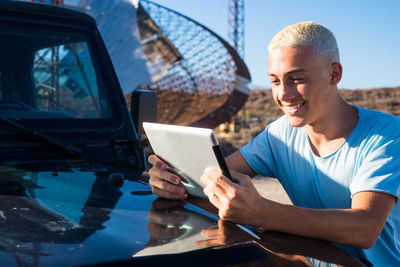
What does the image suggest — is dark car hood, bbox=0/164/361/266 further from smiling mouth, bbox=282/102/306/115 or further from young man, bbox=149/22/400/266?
smiling mouth, bbox=282/102/306/115

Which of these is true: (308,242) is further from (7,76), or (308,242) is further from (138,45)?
(138,45)

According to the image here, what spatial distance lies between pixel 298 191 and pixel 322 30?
715mm

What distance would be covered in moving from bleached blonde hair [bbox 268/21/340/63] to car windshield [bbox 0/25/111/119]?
3.83 ft

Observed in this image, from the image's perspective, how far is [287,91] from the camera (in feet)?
6.15

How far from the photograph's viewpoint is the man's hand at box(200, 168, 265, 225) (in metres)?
1.44

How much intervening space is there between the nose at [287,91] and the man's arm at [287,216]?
0.52 m

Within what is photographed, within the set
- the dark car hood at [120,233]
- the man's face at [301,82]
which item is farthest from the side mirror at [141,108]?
the man's face at [301,82]

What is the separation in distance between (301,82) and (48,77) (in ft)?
5.37

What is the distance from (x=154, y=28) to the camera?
2078 cm

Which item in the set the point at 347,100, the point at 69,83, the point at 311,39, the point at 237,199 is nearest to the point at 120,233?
the point at 237,199

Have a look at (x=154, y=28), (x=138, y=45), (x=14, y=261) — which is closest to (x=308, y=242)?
(x=14, y=261)

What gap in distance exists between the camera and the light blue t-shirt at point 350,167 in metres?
1.69

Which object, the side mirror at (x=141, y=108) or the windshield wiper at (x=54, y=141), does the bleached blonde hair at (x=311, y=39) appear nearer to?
the side mirror at (x=141, y=108)

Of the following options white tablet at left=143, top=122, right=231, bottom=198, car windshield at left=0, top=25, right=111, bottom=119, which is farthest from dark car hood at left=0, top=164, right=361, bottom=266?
car windshield at left=0, top=25, right=111, bottom=119
